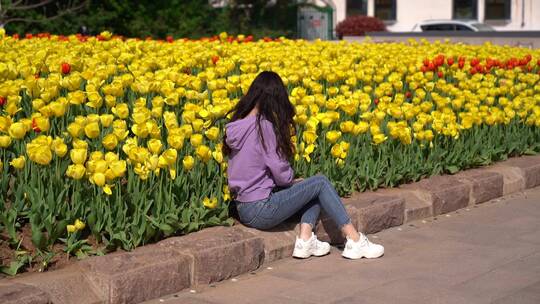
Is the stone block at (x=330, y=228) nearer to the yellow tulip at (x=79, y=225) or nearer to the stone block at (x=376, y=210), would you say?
the stone block at (x=376, y=210)

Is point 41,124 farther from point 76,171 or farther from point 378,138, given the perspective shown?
point 378,138

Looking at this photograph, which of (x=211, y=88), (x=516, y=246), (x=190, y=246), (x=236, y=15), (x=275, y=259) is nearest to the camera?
(x=190, y=246)

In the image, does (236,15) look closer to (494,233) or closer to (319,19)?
(319,19)

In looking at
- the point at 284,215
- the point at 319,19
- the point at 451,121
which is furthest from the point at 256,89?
the point at 319,19

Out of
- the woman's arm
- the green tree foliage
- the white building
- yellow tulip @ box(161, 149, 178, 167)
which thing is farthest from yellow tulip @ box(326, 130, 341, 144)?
the white building

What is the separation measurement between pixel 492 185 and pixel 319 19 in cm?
3560

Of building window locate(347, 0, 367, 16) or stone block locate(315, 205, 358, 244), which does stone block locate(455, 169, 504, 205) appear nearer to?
stone block locate(315, 205, 358, 244)

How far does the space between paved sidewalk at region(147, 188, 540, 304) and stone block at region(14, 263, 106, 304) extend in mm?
425

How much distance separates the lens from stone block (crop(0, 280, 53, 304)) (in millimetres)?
5102

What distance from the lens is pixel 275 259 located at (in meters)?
6.79

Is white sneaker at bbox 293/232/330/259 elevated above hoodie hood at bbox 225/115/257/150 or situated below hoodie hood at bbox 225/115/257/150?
below

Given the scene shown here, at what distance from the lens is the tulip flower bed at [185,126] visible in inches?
240

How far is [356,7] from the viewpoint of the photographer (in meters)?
47.0

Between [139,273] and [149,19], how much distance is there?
2450cm
